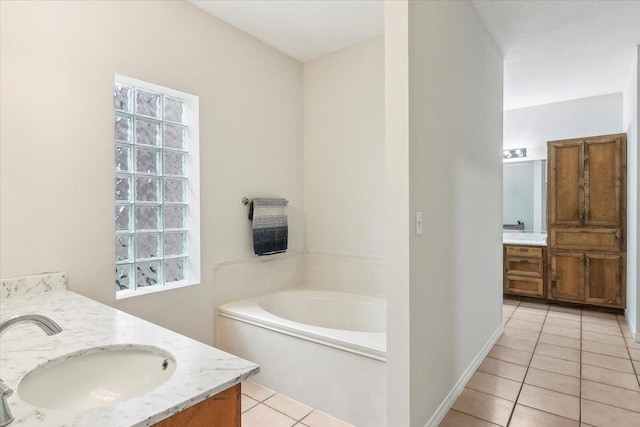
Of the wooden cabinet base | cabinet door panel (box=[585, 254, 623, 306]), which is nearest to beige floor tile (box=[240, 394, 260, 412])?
the wooden cabinet base

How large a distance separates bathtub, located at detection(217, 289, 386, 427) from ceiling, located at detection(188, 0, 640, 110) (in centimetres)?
218

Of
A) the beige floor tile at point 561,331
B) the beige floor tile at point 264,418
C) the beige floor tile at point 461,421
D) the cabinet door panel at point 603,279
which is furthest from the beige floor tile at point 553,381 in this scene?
the cabinet door panel at point 603,279

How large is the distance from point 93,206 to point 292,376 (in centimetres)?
155

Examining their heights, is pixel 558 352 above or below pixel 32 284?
below

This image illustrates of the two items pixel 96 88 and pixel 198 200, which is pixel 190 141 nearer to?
pixel 198 200

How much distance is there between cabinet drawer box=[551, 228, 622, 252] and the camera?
3.84m

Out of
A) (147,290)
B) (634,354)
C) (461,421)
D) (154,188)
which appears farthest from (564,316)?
(154,188)

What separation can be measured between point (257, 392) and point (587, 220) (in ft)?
13.0

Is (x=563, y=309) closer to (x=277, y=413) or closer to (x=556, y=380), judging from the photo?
(x=556, y=380)

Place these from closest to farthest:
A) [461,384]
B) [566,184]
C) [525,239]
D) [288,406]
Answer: [288,406] < [461,384] < [566,184] < [525,239]

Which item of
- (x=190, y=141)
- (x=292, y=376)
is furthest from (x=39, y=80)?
(x=292, y=376)

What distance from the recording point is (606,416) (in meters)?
1.98

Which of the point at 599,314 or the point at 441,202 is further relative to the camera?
the point at 599,314

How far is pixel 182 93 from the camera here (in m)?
2.43
